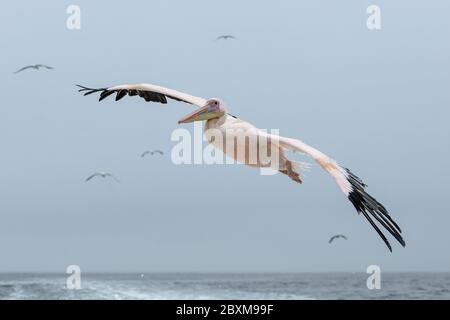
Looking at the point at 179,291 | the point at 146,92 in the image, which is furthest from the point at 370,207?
the point at 179,291

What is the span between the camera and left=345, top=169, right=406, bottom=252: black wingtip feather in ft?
24.2

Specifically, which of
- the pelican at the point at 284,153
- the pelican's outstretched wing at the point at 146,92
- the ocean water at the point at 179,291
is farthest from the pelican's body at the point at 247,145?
the ocean water at the point at 179,291

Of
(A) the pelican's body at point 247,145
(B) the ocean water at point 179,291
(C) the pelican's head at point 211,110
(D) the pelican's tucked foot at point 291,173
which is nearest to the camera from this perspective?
(A) the pelican's body at point 247,145

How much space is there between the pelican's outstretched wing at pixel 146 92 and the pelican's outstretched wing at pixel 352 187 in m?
2.79

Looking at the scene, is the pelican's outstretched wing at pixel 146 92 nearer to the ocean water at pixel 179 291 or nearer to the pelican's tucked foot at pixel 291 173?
the pelican's tucked foot at pixel 291 173

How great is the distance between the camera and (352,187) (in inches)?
326

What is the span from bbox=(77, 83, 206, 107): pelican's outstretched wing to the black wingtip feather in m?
3.59

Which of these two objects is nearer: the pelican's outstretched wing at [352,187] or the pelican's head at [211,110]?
the pelican's outstretched wing at [352,187]

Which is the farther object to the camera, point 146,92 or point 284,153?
point 146,92

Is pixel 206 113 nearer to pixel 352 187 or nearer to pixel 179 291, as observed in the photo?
pixel 352 187

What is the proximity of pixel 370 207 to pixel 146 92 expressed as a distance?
5.93 metres

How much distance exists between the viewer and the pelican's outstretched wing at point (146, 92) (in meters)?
11.7

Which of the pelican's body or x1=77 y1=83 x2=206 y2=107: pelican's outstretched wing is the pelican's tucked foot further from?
x1=77 y1=83 x2=206 y2=107: pelican's outstretched wing
